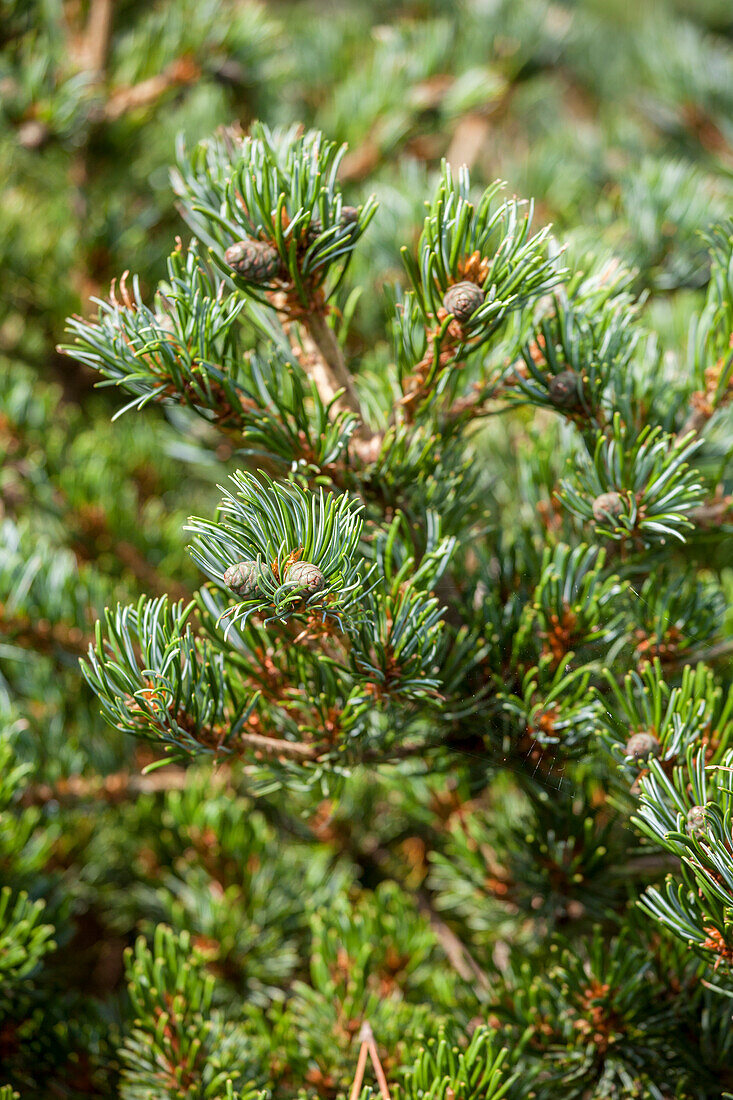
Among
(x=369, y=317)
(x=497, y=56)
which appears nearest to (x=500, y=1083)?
(x=369, y=317)

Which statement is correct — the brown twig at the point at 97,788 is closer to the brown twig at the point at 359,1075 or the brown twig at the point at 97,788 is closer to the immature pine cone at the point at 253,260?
the brown twig at the point at 359,1075

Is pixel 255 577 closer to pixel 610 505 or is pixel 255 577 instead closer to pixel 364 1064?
pixel 610 505

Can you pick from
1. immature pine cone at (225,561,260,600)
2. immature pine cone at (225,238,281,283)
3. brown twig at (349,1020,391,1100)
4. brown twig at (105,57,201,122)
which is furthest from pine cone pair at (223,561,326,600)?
brown twig at (105,57,201,122)

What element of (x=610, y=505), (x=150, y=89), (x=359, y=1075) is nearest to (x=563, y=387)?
(x=610, y=505)

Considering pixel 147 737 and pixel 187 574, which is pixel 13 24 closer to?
pixel 187 574

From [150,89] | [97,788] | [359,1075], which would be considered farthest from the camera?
[150,89]
